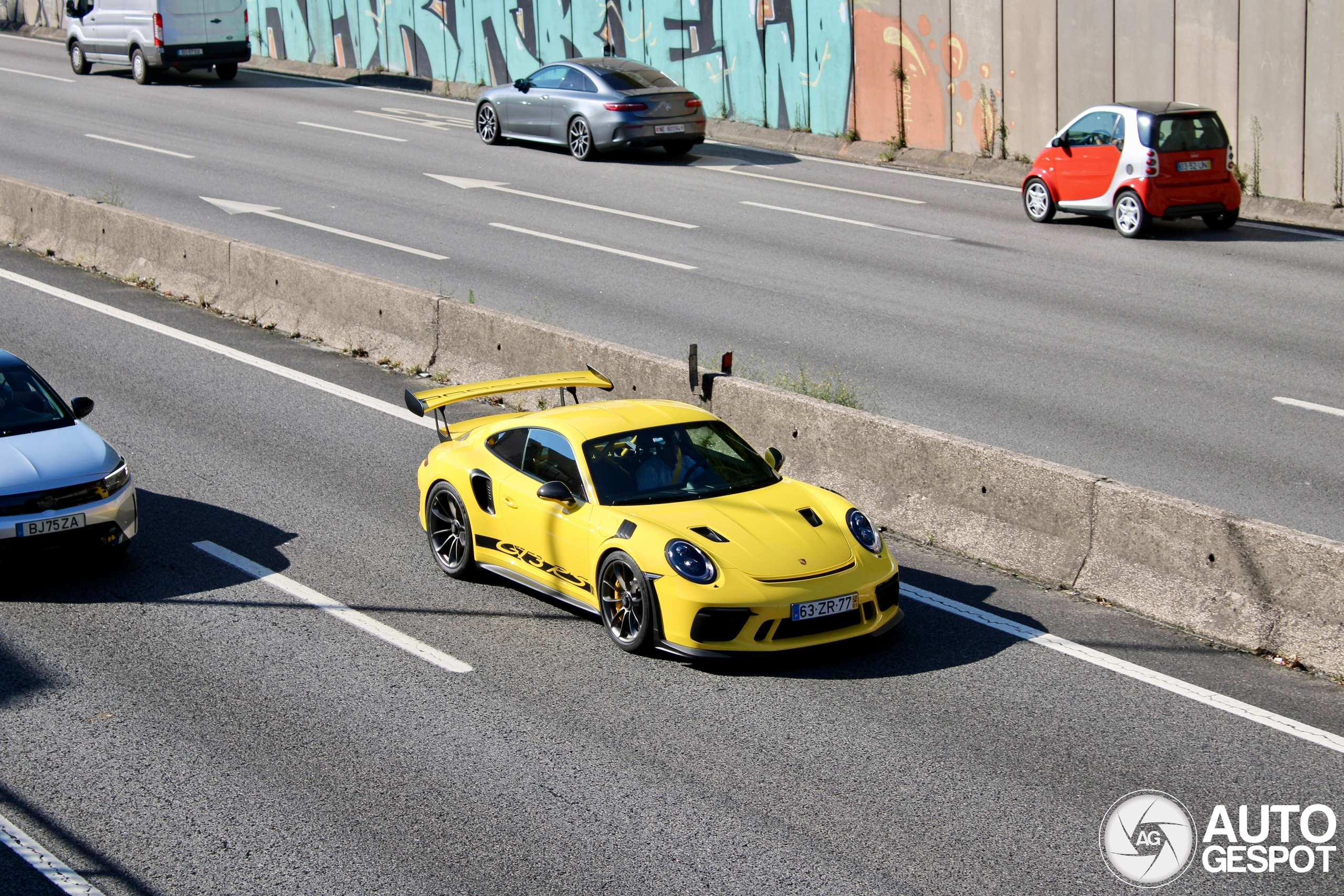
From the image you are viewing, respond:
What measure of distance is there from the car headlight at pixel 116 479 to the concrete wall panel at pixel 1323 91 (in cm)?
1736

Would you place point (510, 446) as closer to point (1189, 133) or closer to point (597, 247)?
point (597, 247)

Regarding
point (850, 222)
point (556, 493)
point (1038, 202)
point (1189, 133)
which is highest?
point (1189, 133)

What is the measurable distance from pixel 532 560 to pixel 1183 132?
14031 millimetres

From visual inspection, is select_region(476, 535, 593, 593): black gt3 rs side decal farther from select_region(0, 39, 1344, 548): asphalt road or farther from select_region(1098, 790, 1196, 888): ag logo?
select_region(0, 39, 1344, 548): asphalt road

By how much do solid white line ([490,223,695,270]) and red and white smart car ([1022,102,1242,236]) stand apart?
601 centimetres

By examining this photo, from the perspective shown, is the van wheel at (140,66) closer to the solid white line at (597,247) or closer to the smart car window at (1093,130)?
the solid white line at (597,247)

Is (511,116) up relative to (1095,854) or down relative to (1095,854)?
up

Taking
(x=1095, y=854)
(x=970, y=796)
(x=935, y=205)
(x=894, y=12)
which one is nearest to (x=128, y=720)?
Result: (x=970, y=796)

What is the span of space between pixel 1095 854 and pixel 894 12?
22354 millimetres

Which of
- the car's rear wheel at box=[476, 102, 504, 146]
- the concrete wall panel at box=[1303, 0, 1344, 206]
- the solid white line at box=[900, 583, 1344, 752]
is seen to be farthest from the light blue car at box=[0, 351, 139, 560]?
the car's rear wheel at box=[476, 102, 504, 146]

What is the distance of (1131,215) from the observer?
1959 cm

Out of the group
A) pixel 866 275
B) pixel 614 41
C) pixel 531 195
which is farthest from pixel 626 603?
pixel 614 41

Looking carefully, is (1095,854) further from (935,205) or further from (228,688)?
(935,205)

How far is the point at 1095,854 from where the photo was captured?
594 cm
